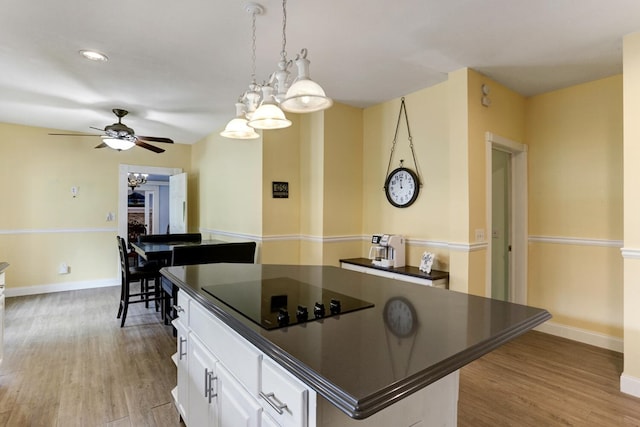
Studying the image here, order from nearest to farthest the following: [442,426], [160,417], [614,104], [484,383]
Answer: [442,426], [160,417], [484,383], [614,104]

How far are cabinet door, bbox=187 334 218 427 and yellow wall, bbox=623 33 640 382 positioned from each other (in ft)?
8.91

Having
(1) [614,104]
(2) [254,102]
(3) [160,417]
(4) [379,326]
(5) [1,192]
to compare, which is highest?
(1) [614,104]

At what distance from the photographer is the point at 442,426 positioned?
1157 mm

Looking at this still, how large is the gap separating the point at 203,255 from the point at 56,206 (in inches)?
137

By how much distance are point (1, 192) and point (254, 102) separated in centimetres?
502

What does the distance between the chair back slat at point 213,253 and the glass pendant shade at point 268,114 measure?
1.75m

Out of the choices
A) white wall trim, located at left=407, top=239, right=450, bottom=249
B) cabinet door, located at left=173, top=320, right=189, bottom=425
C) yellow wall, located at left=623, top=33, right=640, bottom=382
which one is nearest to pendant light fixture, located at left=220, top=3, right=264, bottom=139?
cabinet door, located at left=173, top=320, right=189, bottom=425

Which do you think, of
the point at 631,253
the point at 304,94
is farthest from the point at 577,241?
the point at 304,94

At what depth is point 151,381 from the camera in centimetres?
247

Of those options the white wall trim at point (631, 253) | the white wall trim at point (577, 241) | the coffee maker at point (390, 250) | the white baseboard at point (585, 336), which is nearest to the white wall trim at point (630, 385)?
the white baseboard at point (585, 336)

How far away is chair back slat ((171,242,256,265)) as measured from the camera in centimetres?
308

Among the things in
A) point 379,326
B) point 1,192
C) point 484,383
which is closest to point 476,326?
point 379,326

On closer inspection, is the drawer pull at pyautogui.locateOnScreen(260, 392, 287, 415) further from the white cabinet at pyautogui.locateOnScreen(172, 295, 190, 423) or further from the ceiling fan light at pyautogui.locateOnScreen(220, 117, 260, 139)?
the ceiling fan light at pyautogui.locateOnScreen(220, 117, 260, 139)

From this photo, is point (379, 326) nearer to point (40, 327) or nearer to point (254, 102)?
point (254, 102)
